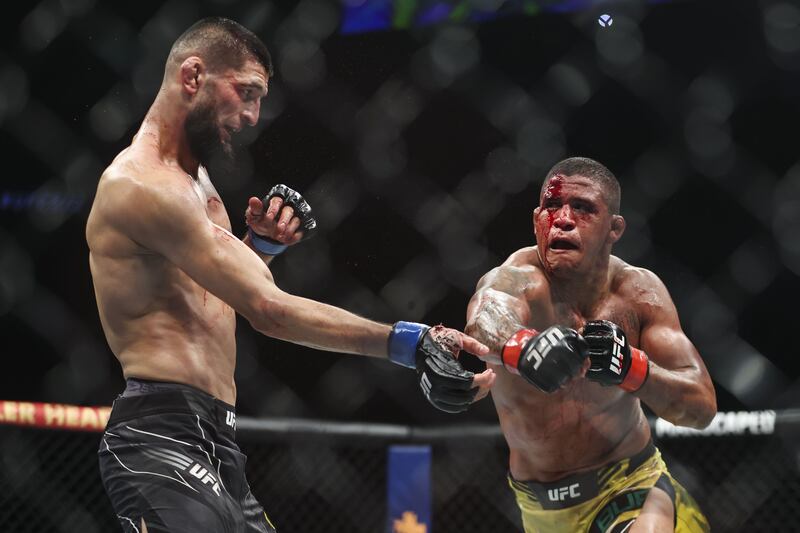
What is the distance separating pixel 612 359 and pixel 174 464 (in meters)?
0.85

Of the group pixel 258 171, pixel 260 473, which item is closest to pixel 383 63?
pixel 258 171

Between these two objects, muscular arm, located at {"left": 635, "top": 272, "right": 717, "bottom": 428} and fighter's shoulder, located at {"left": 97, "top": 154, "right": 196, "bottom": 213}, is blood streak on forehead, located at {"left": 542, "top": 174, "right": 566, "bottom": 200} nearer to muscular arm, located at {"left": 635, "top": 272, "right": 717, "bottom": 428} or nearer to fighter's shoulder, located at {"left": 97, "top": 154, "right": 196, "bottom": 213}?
muscular arm, located at {"left": 635, "top": 272, "right": 717, "bottom": 428}

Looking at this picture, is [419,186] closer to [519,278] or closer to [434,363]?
[519,278]

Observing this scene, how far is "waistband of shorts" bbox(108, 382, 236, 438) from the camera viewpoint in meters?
1.55

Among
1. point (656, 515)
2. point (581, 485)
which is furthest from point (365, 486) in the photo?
point (656, 515)

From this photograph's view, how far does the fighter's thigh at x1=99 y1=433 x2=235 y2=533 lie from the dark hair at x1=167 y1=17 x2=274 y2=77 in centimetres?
70

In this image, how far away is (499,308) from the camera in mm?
1959

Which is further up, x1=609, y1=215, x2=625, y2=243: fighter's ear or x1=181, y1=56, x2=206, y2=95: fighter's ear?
x1=181, y1=56, x2=206, y2=95: fighter's ear

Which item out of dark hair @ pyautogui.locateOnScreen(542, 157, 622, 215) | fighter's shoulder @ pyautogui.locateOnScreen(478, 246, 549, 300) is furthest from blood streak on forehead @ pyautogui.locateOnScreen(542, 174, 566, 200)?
fighter's shoulder @ pyautogui.locateOnScreen(478, 246, 549, 300)

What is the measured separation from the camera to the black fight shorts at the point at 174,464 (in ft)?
4.77

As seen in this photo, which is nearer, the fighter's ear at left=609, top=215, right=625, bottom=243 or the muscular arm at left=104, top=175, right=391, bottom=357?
the muscular arm at left=104, top=175, right=391, bottom=357

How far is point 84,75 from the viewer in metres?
4.45

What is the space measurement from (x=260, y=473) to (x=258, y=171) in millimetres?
1443

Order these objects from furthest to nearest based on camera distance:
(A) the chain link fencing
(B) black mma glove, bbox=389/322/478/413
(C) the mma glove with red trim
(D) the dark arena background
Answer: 1. (D) the dark arena background
2. (A) the chain link fencing
3. (C) the mma glove with red trim
4. (B) black mma glove, bbox=389/322/478/413
